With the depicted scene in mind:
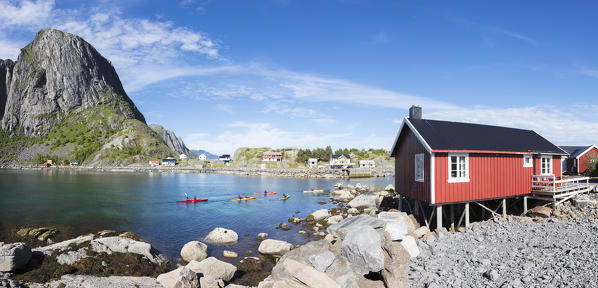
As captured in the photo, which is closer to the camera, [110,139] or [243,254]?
[243,254]

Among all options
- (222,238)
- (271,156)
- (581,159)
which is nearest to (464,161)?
(222,238)

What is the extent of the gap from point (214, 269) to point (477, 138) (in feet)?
61.4

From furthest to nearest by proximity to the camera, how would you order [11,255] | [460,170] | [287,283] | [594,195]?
1. [594,195]
2. [460,170]
3. [11,255]
4. [287,283]

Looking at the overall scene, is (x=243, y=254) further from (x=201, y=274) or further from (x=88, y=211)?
(x=88, y=211)

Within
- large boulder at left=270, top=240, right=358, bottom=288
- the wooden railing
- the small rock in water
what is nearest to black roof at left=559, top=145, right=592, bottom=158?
the wooden railing

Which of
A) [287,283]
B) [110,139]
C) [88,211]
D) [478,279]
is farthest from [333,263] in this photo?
[110,139]

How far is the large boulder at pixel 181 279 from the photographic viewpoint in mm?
12109

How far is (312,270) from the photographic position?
10742mm

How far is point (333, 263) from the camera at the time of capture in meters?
11.4

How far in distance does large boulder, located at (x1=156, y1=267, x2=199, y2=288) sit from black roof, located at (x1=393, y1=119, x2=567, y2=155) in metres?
14.5

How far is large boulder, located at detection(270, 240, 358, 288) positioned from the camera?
10617mm

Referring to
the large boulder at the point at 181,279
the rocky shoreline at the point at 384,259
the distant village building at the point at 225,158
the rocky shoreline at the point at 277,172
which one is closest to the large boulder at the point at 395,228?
the rocky shoreline at the point at 384,259

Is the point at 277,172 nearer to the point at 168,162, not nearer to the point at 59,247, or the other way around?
the point at 168,162

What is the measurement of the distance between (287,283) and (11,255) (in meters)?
13.0
